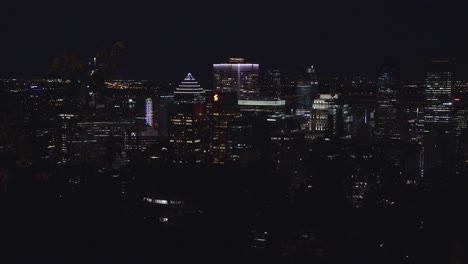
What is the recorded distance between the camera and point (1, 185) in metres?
6.10

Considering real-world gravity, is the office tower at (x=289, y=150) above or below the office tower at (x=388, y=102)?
below

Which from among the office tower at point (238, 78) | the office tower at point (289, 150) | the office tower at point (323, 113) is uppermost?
the office tower at point (238, 78)

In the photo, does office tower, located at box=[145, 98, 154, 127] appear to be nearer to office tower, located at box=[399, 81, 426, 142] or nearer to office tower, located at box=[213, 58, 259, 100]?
office tower, located at box=[399, 81, 426, 142]

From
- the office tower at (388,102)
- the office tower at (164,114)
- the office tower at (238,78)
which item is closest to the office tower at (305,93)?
the office tower at (388,102)

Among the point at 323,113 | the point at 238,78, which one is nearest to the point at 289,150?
the point at 323,113

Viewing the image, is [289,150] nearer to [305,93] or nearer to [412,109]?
[305,93]

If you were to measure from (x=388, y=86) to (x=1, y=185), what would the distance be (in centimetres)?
1412

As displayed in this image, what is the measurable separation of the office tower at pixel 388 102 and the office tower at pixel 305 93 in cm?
182

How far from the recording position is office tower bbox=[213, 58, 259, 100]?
2309 centimetres

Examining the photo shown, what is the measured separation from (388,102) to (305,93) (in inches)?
94.3

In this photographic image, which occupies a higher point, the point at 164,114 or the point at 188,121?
the point at 164,114

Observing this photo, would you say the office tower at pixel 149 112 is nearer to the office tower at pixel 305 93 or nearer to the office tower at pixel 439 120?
the office tower at pixel 305 93

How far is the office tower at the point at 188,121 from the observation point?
47.9 ft

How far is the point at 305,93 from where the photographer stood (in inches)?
749
